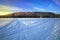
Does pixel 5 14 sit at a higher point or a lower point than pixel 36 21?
higher

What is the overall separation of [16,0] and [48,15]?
0.45 meters

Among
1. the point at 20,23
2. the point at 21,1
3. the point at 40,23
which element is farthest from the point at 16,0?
→ the point at 40,23

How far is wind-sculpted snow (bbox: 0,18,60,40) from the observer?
1.12 m

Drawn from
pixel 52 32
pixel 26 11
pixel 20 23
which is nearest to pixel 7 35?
pixel 20 23

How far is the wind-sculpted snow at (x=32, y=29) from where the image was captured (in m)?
1.12

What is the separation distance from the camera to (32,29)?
1139mm

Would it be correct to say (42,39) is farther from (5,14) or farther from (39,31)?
(5,14)

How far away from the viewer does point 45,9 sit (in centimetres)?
112

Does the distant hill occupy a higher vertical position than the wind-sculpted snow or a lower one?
higher

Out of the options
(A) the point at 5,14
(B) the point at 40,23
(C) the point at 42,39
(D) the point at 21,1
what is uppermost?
(D) the point at 21,1

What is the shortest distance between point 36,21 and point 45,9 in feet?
0.62

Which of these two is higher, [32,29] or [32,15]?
[32,15]

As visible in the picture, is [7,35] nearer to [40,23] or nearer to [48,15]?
[40,23]

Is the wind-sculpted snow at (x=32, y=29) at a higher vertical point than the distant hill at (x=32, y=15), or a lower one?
lower
